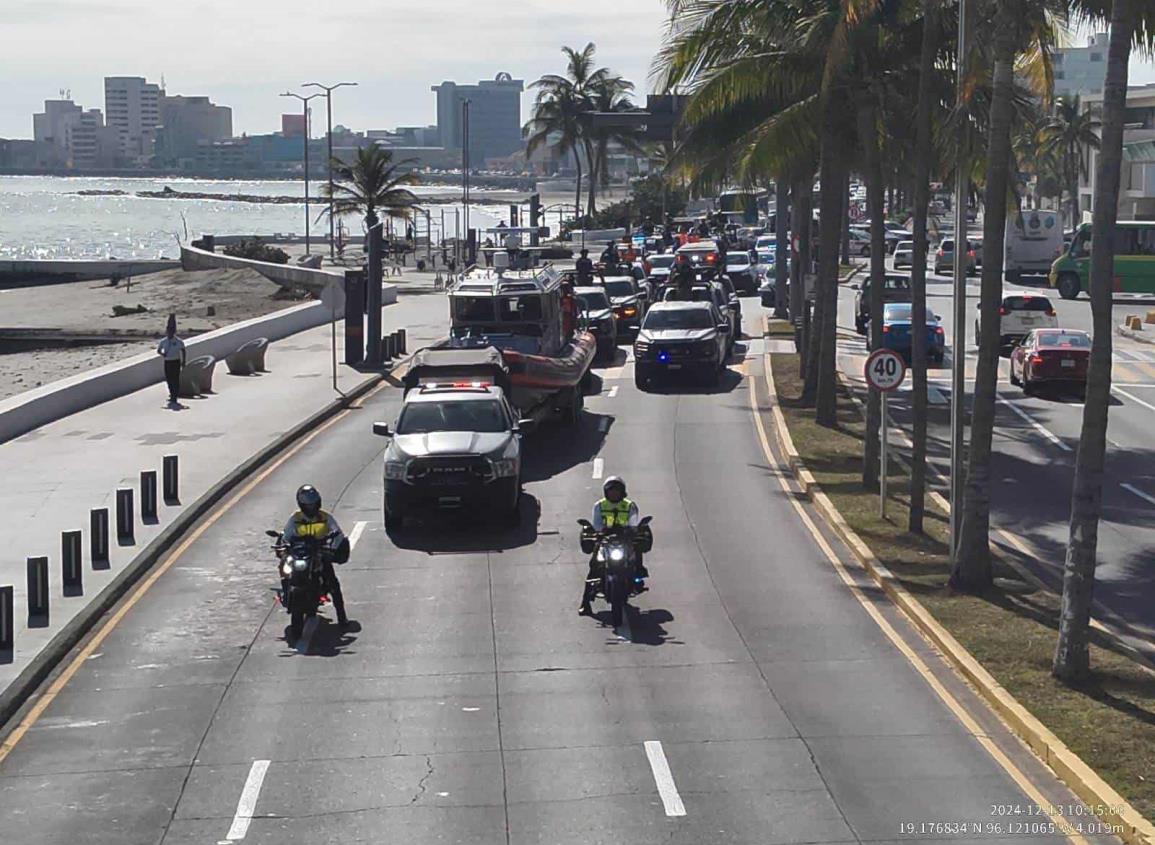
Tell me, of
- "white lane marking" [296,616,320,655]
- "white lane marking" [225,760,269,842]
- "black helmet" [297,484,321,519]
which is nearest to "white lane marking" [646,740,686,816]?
"white lane marking" [225,760,269,842]

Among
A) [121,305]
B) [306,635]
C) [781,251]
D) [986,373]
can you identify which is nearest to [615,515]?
[306,635]

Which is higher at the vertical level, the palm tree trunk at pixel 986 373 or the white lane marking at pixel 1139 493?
the palm tree trunk at pixel 986 373

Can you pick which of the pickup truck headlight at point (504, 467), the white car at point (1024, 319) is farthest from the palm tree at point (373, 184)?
the pickup truck headlight at point (504, 467)

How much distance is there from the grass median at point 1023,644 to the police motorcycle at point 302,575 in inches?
264

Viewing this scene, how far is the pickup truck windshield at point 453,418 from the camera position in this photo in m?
24.1

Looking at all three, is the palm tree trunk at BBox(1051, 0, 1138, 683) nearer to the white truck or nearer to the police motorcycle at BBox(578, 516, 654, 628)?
the police motorcycle at BBox(578, 516, 654, 628)

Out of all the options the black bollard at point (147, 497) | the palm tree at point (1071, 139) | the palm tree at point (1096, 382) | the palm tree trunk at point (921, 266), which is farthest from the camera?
the palm tree at point (1071, 139)

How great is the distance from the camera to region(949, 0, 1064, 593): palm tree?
18.7 meters

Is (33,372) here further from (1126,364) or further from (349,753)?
(349,753)

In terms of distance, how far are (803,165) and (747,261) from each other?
3803cm

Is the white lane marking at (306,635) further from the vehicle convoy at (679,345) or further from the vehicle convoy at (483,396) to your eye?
the vehicle convoy at (679,345)

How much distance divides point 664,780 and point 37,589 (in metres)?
8.52

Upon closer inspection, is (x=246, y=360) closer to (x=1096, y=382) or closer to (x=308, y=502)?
(x=308, y=502)

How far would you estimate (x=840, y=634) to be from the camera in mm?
18016
